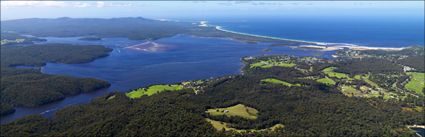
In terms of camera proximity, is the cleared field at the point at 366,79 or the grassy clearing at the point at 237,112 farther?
the cleared field at the point at 366,79

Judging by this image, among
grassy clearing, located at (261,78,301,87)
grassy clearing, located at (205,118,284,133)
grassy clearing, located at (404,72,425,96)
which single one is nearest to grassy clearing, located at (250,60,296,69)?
grassy clearing, located at (261,78,301,87)

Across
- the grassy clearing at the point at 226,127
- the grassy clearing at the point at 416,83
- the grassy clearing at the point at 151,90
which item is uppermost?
the grassy clearing at the point at 416,83

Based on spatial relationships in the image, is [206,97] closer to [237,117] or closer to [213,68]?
[237,117]

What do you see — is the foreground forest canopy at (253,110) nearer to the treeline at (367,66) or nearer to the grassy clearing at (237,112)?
the grassy clearing at (237,112)

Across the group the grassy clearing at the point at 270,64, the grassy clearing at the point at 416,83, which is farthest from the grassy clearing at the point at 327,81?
the grassy clearing at the point at 270,64

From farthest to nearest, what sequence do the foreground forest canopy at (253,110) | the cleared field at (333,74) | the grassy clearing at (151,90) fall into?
the cleared field at (333,74) → the grassy clearing at (151,90) → the foreground forest canopy at (253,110)

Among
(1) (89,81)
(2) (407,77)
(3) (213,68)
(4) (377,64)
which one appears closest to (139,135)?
(1) (89,81)
